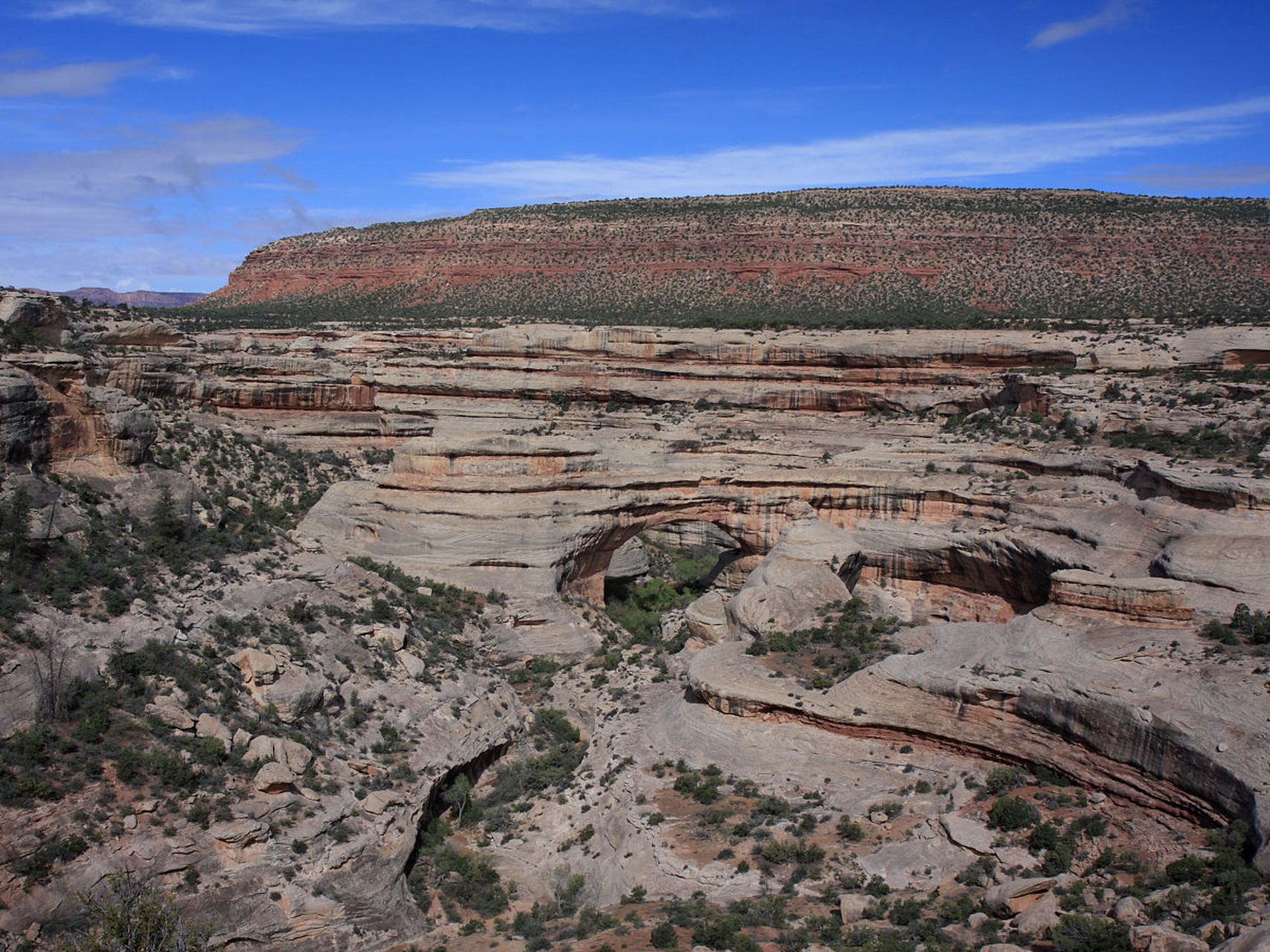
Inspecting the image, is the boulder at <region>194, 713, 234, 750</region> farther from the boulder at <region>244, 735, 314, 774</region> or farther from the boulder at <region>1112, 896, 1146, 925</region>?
the boulder at <region>1112, 896, 1146, 925</region>

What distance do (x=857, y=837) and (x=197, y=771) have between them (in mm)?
11463

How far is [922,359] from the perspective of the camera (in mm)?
44188

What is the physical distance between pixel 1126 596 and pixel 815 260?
57.9 metres

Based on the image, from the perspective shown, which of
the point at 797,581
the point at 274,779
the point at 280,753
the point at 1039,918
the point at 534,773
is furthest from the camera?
the point at 797,581

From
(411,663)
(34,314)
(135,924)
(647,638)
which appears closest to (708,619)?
(647,638)

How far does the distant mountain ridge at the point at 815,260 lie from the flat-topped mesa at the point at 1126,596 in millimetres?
36406

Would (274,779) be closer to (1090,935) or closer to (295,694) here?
(295,694)

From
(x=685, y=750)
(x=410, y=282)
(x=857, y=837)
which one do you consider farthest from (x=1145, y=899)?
(x=410, y=282)

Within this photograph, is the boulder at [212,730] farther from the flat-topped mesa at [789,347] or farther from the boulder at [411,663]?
the flat-topped mesa at [789,347]

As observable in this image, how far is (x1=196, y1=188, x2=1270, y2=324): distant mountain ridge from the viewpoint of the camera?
6644 centimetres

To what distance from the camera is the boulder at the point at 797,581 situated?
2622 cm

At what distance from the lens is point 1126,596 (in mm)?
21062

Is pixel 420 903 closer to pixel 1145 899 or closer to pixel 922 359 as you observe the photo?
pixel 1145 899

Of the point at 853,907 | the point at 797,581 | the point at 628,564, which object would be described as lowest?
the point at 853,907
